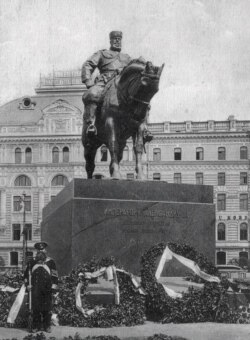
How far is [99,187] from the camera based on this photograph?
9.85 meters

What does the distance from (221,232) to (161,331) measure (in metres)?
48.0

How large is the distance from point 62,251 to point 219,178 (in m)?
46.9

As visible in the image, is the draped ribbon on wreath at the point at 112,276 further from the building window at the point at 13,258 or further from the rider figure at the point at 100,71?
the building window at the point at 13,258

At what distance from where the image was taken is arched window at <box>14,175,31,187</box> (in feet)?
188

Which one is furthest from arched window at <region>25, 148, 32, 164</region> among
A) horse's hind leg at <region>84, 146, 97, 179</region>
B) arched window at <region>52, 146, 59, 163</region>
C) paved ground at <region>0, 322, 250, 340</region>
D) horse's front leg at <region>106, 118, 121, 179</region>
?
paved ground at <region>0, 322, 250, 340</region>

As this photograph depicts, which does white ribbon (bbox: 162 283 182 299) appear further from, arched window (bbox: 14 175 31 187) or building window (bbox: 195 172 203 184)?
arched window (bbox: 14 175 31 187)

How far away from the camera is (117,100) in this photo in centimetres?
1061

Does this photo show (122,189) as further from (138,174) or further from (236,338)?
(236,338)

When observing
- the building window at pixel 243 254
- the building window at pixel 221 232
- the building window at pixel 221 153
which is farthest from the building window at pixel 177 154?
the building window at pixel 243 254

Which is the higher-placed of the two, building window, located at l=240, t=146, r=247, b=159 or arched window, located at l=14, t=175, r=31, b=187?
building window, located at l=240, t=146, r=247, b=159

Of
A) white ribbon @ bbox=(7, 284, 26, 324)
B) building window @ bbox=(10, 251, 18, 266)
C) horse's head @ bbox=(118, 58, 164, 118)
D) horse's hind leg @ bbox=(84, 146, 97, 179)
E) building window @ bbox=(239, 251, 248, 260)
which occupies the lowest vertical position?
building window @ bbox=(10, 251, 18, 266)

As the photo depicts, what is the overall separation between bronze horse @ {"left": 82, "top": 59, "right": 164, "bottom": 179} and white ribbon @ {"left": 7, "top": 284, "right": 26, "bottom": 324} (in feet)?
8.69

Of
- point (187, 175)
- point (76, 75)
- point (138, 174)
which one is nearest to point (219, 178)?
point (187, 175)

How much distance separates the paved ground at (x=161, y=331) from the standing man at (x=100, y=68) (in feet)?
13.3
